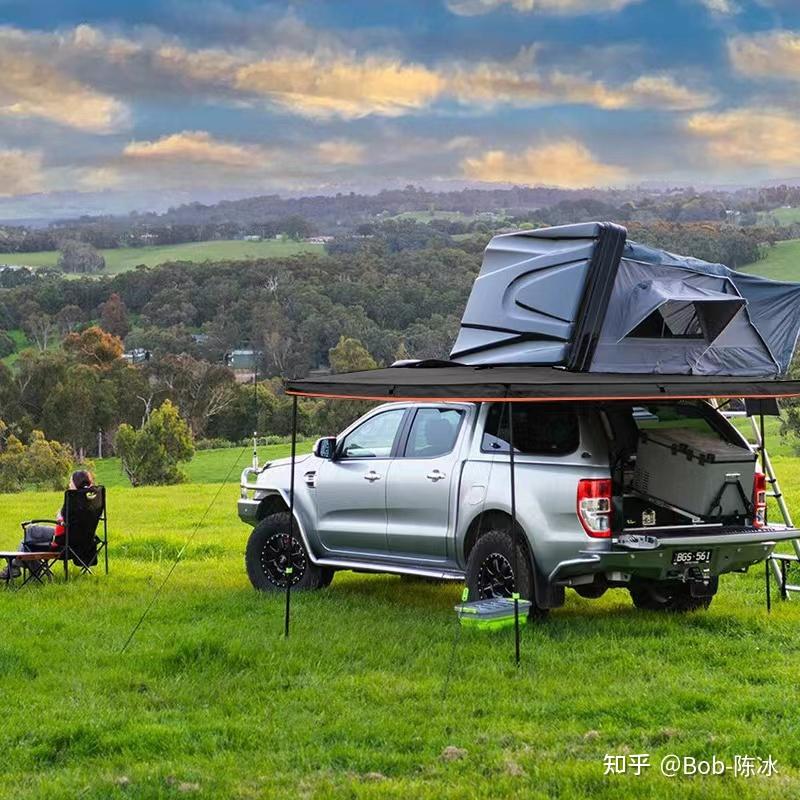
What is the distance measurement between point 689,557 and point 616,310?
2.33m

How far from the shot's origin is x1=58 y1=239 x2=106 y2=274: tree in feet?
412

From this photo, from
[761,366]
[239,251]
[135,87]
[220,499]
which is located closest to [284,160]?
[135,87]

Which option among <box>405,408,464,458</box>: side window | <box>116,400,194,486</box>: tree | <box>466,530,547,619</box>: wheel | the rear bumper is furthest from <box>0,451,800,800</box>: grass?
<box>116,400,194,486</box>: tree

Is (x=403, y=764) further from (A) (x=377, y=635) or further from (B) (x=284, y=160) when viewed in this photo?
(B) (x=284, y=160)

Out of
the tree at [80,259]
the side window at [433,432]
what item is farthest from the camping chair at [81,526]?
the tree at [80,259]

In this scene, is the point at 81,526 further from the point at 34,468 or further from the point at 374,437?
the point at 34,468

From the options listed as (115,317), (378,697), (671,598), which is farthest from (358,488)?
(115,317)

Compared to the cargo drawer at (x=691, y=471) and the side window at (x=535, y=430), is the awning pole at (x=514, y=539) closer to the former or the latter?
the side window at (x=535, y=430)

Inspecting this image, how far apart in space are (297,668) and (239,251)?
4580 inches

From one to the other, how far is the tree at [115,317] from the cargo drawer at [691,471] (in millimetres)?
90606

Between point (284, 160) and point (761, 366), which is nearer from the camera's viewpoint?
point (761, 366)

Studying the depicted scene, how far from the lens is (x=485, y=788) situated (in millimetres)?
5973

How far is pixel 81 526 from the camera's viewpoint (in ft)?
42.2

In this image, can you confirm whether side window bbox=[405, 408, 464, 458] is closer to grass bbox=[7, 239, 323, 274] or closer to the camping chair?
the camping chair
